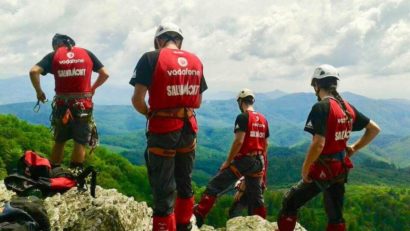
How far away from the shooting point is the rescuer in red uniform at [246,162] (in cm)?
1250

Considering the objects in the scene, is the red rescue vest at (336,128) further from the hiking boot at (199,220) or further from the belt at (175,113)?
the hiking boot at (199,220)

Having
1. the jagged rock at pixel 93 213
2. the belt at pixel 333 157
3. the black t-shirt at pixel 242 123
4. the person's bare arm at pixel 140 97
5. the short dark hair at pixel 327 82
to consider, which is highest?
the short dark hair at pixel 327 82

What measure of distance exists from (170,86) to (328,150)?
3652 millimetres

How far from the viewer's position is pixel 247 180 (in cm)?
1327

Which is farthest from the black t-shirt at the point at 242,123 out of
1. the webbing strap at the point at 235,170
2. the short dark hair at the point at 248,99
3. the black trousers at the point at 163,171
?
the black trousers at the point at 163,171

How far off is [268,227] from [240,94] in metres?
4.05

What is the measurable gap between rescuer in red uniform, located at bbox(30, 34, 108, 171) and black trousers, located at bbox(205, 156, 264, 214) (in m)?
4.09

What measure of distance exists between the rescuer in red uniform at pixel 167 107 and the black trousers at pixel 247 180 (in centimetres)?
567

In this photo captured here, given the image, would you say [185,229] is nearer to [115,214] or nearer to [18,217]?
[115,214]

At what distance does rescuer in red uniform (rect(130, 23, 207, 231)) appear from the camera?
22.1ft

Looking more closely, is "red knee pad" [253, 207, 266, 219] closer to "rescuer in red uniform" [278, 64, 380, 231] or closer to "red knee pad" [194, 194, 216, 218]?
"red knee pad" [194, 194, 216, 218]

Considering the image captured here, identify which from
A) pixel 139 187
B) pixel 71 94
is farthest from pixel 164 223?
pixel 139 187

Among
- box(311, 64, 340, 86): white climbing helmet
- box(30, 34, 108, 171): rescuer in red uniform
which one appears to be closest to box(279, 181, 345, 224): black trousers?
box(311, 64, 340, 86): white climbing helmet

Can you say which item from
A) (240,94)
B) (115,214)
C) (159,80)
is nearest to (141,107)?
(159,80)
